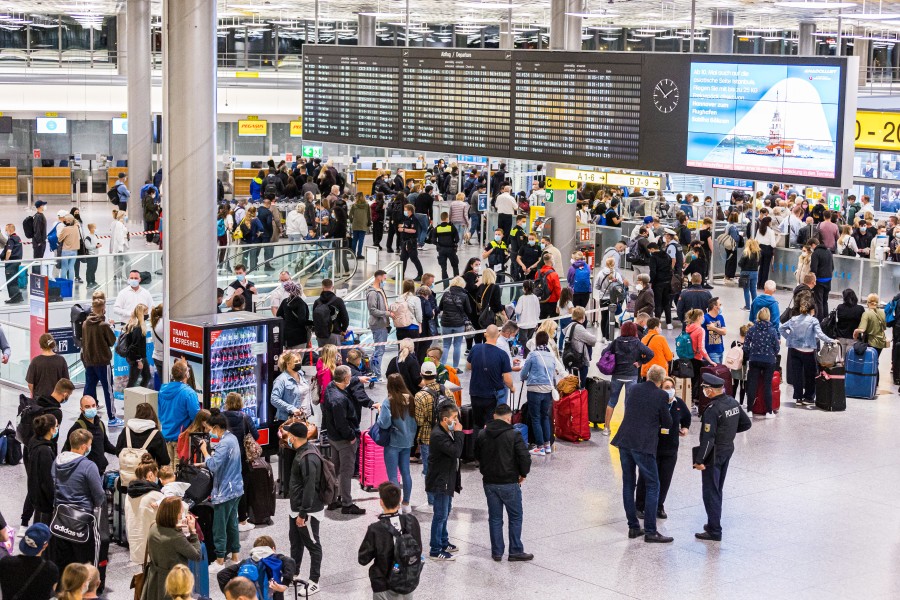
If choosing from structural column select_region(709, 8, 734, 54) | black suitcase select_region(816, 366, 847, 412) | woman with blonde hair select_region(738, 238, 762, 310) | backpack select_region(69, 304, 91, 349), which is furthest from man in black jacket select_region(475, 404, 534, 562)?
structural column select_region(709, 8, 734, 54)

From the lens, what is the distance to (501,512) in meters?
10.1

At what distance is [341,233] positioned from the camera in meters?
26.9

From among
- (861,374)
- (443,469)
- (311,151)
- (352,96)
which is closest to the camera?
(443,469)

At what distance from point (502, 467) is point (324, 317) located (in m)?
6.07

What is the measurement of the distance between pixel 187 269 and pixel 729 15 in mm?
23785

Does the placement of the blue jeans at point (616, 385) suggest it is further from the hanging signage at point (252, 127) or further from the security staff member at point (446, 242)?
the hanging signage at point (252, 127)

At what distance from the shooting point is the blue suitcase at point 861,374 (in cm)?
1653

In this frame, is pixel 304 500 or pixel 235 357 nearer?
pixel 304 500

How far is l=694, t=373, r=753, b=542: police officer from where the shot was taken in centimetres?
1070

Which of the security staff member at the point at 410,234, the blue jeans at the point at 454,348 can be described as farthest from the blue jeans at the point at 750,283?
the blue jeans at the point at 454,348

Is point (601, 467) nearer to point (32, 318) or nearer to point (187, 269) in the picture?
point (187, 269)

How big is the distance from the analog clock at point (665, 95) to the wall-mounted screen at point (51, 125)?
30.1 metres

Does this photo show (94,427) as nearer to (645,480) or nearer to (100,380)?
(100,380)

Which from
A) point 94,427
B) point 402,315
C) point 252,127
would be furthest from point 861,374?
point 252,127
